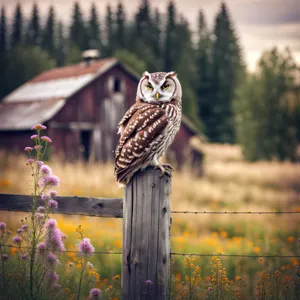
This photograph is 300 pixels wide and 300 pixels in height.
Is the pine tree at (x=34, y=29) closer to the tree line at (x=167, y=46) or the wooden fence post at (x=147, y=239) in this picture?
the tree line at (x=167, y=46)

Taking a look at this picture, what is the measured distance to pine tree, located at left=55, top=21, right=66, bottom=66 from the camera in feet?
186

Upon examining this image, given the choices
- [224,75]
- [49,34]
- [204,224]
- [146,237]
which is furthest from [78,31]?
[146,237]

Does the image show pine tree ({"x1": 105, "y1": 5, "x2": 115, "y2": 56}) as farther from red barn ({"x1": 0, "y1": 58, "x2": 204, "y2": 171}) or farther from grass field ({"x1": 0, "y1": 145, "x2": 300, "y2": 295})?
grass field ({"x1": 0, "y1": 145, "x2": 300, "y2": 295})

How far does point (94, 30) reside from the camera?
56719 millimetres

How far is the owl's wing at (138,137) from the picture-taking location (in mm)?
4469

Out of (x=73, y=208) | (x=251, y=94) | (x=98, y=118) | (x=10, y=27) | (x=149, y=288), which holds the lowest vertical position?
(x=149, y=288)

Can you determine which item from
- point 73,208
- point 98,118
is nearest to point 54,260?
point 73,208

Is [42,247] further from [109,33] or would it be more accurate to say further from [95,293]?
[109,33]

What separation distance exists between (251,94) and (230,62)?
20.8 metres

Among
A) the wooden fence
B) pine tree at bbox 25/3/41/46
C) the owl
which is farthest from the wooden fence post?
pine tree at bbox 25/3/41/46

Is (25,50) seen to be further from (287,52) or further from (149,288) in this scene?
(149,288)

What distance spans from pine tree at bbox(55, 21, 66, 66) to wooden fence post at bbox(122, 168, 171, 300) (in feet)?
177

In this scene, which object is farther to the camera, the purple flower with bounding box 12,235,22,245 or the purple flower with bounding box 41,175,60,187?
the purple flower with bounding box 12,235,22,245

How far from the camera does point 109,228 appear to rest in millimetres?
10398
